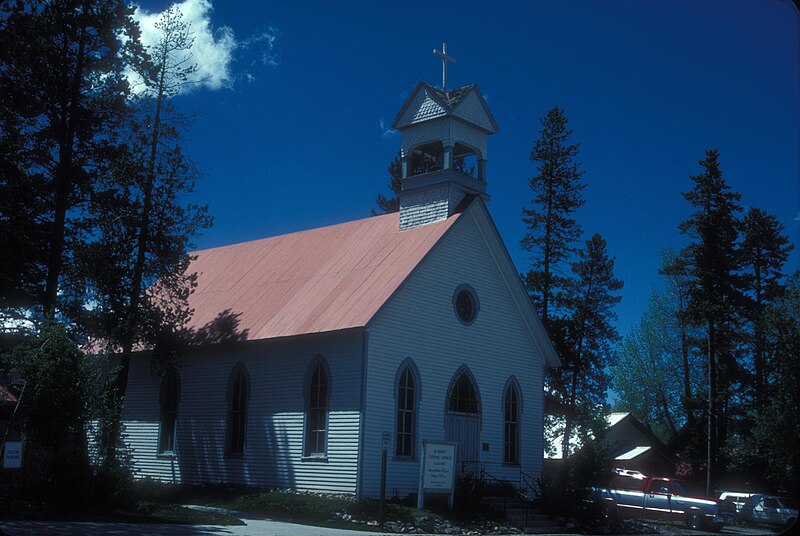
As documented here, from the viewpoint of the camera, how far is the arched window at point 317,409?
26.9m

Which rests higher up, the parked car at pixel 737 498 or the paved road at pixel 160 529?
the paved road at pixel 160 529

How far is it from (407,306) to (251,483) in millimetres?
7669

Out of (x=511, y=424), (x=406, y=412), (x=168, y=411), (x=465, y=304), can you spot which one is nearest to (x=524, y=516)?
(x=406, y=412)

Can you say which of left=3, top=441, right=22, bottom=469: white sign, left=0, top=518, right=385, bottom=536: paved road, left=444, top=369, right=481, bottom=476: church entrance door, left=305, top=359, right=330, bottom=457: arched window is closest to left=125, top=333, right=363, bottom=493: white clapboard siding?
left=305, top=359, right=330, bottom=457: arched window

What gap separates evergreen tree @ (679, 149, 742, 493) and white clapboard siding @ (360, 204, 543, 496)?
13946 millimetres

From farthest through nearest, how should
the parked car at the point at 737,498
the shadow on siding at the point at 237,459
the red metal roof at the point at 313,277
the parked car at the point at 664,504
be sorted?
the parked car at the point at 737,498
the parked car at the point at 664,504
the shadow on siding at the point at 237,459
the red metal roof at the point at 313,277

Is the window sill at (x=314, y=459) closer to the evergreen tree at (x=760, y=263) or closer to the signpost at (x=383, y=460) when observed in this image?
the signpost at (x=383, y=460)

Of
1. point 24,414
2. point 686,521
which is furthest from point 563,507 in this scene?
point 24,414

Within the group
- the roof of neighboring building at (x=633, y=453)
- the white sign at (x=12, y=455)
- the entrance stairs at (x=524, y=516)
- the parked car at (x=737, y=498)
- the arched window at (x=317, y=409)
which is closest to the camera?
the white sign at (x=12, y=455)

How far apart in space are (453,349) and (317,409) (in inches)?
191

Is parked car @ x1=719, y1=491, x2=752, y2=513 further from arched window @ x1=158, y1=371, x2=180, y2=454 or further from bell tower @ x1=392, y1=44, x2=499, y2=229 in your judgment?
arched window @ x1=158, y1=371, x2=180, y2=454

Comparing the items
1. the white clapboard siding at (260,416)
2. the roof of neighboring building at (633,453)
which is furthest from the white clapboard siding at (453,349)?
the roof of neighboring building at (633,453)

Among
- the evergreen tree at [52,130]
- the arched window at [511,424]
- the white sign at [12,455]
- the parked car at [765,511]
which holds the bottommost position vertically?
the parked car at [765,511]

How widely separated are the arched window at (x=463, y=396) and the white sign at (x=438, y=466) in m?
3.79
